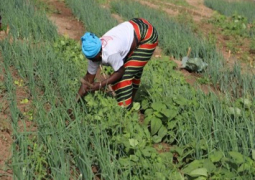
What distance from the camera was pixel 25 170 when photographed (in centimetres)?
206

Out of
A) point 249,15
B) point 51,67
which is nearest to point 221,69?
point 51,67

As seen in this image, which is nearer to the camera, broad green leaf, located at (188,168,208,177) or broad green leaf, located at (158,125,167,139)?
broad green leaf, located at (188,168,208,177)

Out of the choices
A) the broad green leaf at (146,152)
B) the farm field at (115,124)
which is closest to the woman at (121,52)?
the farm field at (115,124)

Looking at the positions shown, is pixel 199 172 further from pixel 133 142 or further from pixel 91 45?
pixel 91 45

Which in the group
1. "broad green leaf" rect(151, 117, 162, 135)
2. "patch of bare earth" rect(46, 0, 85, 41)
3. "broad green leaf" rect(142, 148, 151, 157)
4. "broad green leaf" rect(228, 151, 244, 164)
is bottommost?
"patch of bare earth" rect(46, 0, 85, 41)

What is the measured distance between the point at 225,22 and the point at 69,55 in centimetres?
523

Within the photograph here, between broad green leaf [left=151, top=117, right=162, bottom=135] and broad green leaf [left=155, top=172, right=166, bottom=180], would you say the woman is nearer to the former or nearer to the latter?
broad green leaf [left=151, top=117, right=162, bottom=135]

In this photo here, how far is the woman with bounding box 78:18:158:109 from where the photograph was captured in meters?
2.64

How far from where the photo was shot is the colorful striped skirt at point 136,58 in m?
3.04

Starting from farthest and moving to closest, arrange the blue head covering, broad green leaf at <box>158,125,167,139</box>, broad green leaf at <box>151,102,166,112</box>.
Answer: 1. broad green leaf at <box>151,102,166,112</box>
2. broad green leaf at <box>158,125,167,139</box>
3. the blue head covering

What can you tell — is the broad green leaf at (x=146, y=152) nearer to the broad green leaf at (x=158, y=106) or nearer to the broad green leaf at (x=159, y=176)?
the broad green leaf at (x=159, y=176)

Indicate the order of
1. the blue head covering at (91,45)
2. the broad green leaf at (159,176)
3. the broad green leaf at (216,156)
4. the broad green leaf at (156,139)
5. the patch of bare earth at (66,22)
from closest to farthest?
the broad green leaf at (159,176)
the broad green leaf at (216,156)
the blue head covering at (91,45)
the broad green leaf at (156,139)
the patch of bare earth at (66,22)

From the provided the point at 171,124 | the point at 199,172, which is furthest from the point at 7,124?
the point at 199,172

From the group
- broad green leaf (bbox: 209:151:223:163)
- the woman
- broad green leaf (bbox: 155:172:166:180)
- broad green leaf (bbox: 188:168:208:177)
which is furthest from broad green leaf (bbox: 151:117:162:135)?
broad green leaf (bbox: 155:172:166:180)
